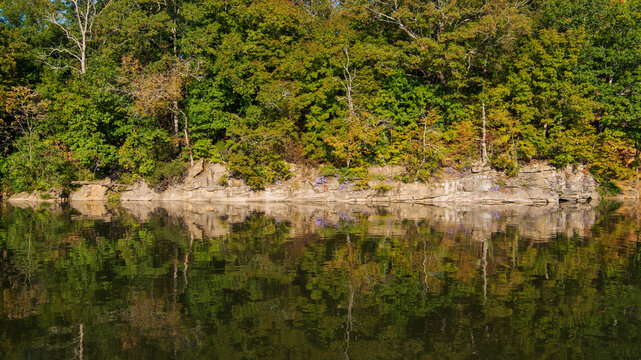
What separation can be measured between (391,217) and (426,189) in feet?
34.2

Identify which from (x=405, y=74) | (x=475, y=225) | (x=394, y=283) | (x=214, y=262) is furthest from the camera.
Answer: (x=405, y=74)

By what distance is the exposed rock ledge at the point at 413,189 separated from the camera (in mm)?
36156

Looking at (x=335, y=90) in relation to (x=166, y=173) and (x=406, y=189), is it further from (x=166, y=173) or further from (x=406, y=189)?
(x=166, y=173)

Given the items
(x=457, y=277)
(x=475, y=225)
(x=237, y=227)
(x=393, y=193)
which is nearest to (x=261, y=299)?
(x=457, y=277)

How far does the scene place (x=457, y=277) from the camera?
46.3ft

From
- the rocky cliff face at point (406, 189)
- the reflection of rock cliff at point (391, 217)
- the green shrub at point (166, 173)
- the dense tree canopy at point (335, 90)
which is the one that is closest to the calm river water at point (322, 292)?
the reflection of rock cliff at point (391, 217)

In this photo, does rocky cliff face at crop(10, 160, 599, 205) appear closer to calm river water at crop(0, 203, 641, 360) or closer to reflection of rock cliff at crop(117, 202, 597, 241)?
reflection of rock cliff at crop(117, 202, 597, 241)

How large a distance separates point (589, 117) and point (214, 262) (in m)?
35.0

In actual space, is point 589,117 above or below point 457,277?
above

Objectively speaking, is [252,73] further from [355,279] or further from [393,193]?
[355,279]

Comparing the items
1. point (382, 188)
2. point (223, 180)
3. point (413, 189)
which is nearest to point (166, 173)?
point (223, 180)

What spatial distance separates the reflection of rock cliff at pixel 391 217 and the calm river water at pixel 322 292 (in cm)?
37

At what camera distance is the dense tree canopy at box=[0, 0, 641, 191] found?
37656mm

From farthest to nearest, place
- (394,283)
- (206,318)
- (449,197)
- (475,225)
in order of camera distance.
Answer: (449,197)
(475,225)
(394,283)
(206,318)
